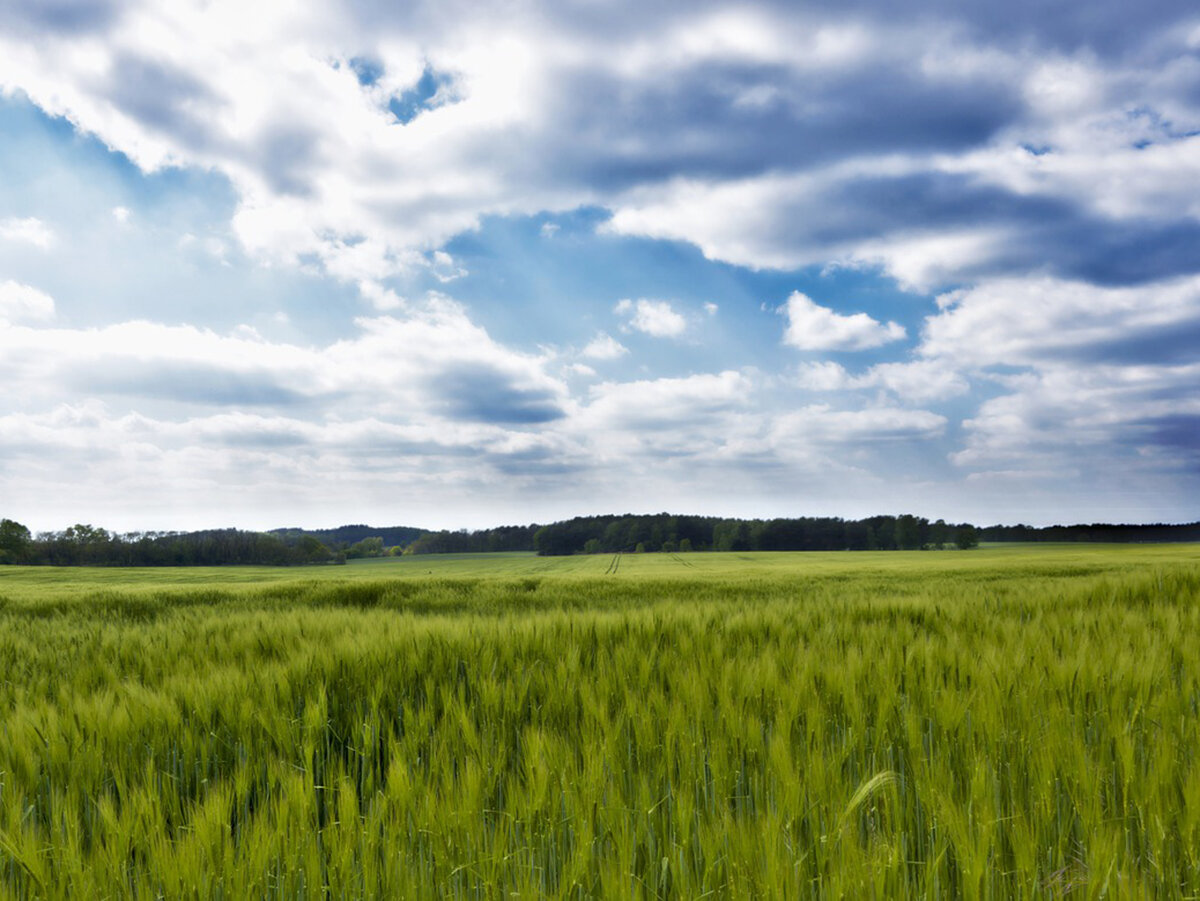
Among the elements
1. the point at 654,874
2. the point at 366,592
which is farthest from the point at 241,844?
the point at 366,592

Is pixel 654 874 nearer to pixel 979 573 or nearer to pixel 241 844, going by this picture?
pixel 241 844

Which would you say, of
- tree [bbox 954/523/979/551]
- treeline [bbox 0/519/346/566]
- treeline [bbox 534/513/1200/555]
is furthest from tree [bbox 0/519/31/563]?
tree [bbox 954/523/979/551]

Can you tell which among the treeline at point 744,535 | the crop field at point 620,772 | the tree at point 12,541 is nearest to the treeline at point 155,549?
the tree at point 12,541

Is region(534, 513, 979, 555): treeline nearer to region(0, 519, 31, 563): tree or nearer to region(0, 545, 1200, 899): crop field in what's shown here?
region(0, 519, 31, 563): tree

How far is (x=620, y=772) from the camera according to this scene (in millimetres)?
1875

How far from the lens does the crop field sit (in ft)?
4.72

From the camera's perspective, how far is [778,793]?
1752mm

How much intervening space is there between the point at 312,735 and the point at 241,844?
2.94 ft

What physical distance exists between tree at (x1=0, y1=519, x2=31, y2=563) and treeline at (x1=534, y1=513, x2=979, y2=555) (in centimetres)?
8895

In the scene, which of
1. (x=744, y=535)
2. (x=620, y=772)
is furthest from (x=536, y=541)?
(x=620, y=772)

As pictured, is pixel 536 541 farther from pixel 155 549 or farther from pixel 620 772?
pixel 620 772

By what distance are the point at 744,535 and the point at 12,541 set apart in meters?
130

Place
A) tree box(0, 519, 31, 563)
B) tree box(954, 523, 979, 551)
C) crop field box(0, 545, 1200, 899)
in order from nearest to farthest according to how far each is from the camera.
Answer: crop field box(0, 545, 1200, 899)
tree box(0, 519, 31, 563)
tree box(954, 523, 979, 551)

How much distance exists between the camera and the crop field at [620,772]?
1.44m
